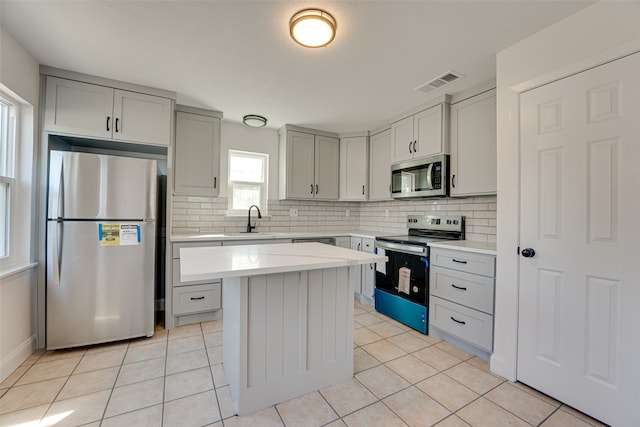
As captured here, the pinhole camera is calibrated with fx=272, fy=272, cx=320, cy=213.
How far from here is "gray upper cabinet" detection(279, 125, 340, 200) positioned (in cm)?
378

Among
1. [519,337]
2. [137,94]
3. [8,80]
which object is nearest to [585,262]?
[519,337]

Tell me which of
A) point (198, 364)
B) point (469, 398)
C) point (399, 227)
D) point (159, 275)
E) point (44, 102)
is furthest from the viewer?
point (399, 227)

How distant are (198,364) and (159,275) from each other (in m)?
1.45

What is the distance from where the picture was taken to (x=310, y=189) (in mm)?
3934

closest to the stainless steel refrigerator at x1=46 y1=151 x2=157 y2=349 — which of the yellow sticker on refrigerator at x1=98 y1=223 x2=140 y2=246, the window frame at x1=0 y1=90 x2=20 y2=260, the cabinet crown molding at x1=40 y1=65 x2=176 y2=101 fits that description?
the yellow sticker on refrigerator at x1=98 y1=223 x2=140 y2=246

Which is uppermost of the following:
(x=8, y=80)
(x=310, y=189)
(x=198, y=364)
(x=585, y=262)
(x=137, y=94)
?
(x=137, y=94)

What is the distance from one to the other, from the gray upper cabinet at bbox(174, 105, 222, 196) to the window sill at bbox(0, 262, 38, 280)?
4.32 feet

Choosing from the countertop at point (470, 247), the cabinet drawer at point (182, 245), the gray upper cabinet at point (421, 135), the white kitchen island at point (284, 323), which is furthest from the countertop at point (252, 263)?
the gray upper cabinet at point (421, 135)

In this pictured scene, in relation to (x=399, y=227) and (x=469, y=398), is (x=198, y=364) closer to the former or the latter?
(x=469, y=398)

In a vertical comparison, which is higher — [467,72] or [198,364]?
[467,72]

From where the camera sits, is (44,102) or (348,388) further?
(44,102)

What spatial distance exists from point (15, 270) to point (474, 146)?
3.91 meters

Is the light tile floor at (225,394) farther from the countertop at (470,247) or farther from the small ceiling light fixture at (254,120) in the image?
the small ceiling light fixture at (254,120)

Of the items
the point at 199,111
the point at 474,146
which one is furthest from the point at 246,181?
the point at 474,146
